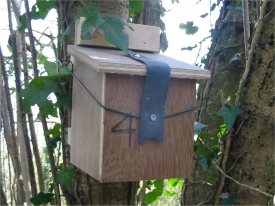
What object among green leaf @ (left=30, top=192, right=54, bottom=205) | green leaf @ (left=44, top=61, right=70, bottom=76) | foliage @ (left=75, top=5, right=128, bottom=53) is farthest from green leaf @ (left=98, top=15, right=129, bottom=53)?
green leaf @ (left=30, top=192, right=54, bottom=205)

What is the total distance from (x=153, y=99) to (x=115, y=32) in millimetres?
192

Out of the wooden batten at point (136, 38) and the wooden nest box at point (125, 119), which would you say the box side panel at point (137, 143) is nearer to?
the wooden nest box at point (125, 119)

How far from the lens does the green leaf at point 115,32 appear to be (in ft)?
3.33

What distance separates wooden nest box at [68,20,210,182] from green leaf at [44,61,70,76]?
0.27 ft

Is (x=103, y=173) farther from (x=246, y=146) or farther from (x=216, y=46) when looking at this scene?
(x=216, y=46)

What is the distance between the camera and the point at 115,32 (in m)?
1.03

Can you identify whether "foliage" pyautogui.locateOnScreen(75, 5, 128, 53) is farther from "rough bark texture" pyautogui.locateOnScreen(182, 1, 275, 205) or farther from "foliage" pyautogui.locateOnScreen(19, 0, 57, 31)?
"rough bark texture" pyautogui.locateOnScreen(182, 1, 275, 205)

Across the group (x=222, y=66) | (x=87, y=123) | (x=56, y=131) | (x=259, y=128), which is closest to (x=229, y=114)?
(x=259, y=128)

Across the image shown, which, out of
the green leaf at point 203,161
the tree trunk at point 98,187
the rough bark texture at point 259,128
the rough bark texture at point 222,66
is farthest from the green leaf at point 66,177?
the rough bark texture at point 222,66

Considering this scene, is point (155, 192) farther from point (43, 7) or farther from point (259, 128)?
point (43, 7)

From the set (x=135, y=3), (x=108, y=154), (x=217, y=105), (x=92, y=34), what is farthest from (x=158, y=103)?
(x=217, y=105)

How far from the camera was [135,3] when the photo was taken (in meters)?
1.32

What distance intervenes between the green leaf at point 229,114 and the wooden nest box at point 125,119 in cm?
18

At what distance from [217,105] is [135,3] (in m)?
0.79
